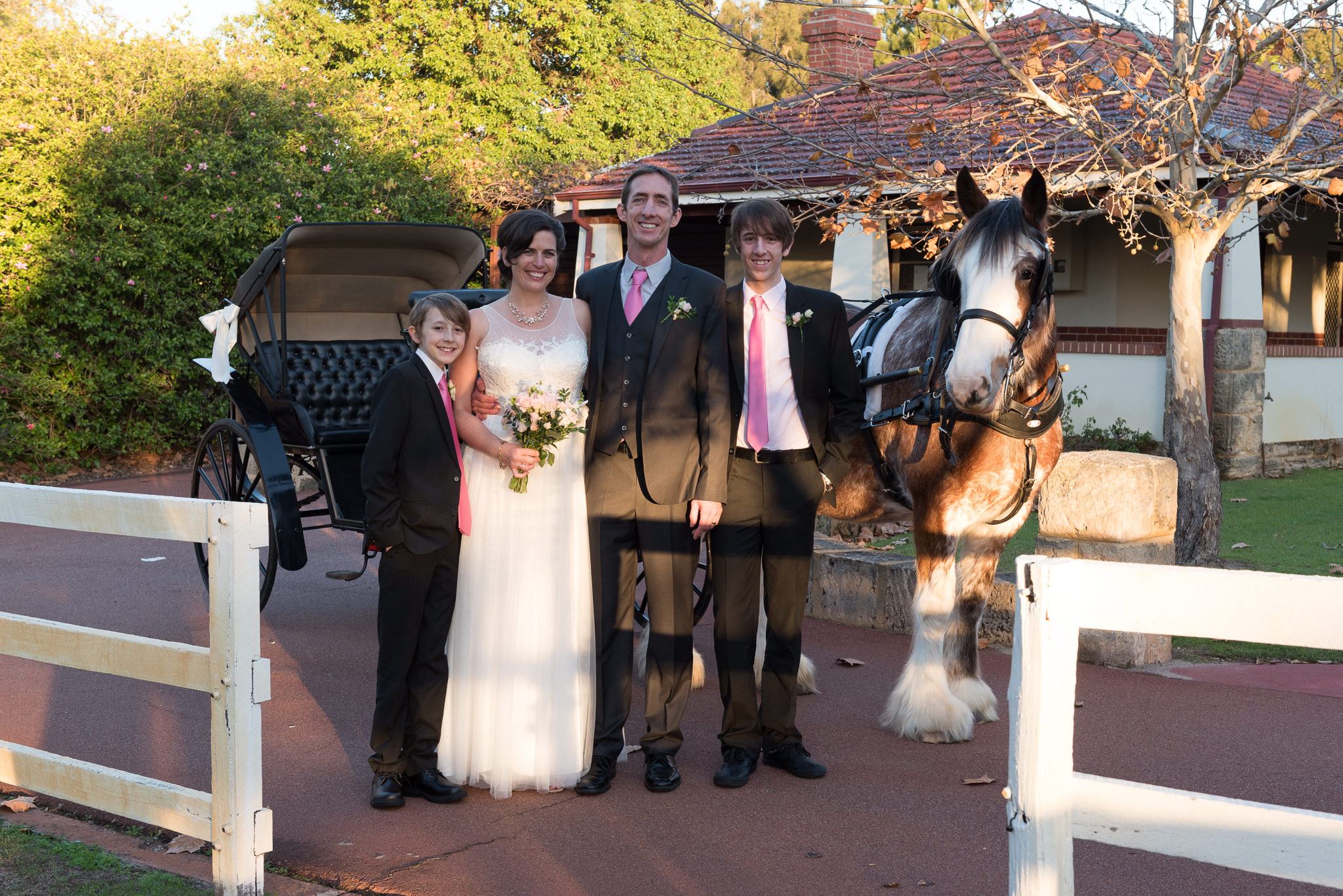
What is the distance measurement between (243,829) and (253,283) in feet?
15.1

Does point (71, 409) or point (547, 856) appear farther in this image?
point (71, 409)

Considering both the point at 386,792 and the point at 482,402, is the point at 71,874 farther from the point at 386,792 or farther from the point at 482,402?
the point at 482,402

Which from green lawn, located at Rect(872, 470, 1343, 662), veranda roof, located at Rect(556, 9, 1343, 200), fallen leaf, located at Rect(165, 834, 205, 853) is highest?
veranda roof, located at Rect(556, 9, 1343, 200)

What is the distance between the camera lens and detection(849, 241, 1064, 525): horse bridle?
434 cm

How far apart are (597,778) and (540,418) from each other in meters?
1.40

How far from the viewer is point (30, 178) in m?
13.1

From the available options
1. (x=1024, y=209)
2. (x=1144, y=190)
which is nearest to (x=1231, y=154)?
(x=1144, y=190)

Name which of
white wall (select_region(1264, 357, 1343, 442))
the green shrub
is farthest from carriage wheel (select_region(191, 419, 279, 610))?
white wall (select_region(1264, 357, 1343, 442))

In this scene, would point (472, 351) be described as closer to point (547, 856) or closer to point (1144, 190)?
point (547, 856)

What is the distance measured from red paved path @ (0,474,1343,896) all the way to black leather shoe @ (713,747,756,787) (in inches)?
2.1

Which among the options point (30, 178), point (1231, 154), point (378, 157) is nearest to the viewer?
point (1231, 154)

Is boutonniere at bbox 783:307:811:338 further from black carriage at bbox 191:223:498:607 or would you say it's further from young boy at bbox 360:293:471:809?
black carriage at bbox 191:223:498:607

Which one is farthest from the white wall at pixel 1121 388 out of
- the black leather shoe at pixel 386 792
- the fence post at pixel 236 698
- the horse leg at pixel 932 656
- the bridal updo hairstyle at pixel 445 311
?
the fence post at pixel 236 698

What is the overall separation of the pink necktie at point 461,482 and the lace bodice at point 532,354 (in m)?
0.18
